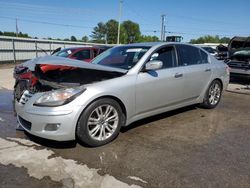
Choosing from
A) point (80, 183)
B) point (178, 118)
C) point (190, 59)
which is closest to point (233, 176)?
point (80, 183)

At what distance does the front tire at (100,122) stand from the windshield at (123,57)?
830mm

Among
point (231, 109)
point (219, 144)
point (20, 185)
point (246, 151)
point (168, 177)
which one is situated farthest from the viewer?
point (231, 109)

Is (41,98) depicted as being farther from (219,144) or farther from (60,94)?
(219,144)

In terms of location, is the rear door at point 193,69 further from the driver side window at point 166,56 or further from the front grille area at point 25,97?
the front grille area at point 25,97

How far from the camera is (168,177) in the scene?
10.1 feet

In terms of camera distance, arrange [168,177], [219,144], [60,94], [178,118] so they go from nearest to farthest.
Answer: [168,177] < [60,94] < [219,144] < [178,118]

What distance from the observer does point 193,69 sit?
17.8ft

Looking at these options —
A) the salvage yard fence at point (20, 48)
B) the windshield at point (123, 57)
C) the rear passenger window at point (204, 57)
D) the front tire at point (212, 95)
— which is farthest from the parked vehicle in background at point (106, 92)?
the salvage yard fence at point (20, 48)

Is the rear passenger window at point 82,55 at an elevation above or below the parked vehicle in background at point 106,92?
above

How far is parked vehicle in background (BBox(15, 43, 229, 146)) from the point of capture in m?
3.59

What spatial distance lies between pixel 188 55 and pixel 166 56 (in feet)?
2.44

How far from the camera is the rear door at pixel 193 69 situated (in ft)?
17.3

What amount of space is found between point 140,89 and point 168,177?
64.3 inches

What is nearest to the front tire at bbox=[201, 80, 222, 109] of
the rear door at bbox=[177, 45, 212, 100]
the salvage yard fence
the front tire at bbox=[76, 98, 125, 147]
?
the rear door at bbox=[177, 45, 212, 100]
